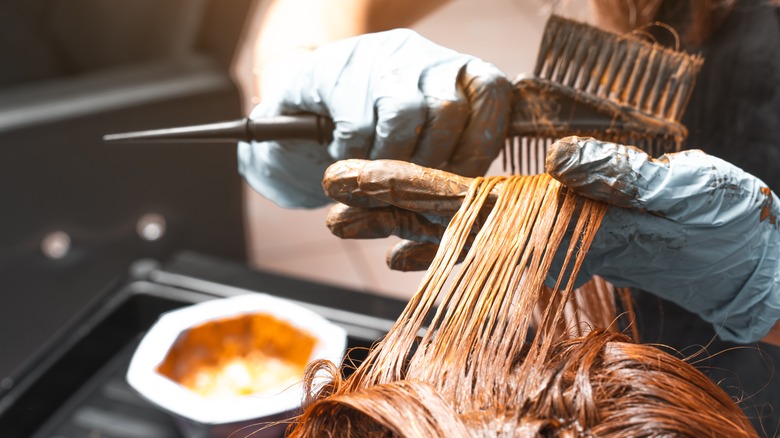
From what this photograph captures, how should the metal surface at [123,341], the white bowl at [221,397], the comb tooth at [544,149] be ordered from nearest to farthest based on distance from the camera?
the comb tooth at [544,149]
the white bowl at [221,397]
the metal surface at [123,341]

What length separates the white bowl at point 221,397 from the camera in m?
0.77

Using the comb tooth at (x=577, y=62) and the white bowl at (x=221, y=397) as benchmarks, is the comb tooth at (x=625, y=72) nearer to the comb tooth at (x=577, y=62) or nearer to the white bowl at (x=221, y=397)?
the comb tooth at (x=577, y=62)

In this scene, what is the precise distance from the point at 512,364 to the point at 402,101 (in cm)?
23

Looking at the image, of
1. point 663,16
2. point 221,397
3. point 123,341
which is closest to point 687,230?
point 663,16

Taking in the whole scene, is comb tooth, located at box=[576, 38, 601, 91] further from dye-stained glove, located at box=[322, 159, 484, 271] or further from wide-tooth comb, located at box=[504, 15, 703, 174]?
dye-stained glove, located at box=[322, 159, 484, 271]

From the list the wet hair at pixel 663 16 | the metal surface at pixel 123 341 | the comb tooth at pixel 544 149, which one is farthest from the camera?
the metal surface at pixel 123 341

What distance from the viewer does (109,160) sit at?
1.28 meters

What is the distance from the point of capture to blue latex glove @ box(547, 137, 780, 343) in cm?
42

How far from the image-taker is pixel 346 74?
22.7 inches

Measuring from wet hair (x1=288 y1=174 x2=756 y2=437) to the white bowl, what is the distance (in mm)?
332

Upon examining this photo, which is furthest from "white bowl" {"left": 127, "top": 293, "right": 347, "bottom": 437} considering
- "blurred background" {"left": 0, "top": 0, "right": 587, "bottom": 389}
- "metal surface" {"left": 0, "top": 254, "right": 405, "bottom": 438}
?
"blurred background" {"left": 0, "top": 0, "right": 587, "bottom": 389}

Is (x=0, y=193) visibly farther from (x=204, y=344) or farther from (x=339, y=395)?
(x=339, y=395)

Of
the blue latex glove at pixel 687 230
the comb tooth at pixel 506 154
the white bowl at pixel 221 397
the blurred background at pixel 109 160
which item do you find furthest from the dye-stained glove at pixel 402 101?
the blurred background at pixel 109 160

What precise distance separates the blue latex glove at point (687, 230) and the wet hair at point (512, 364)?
27mm
